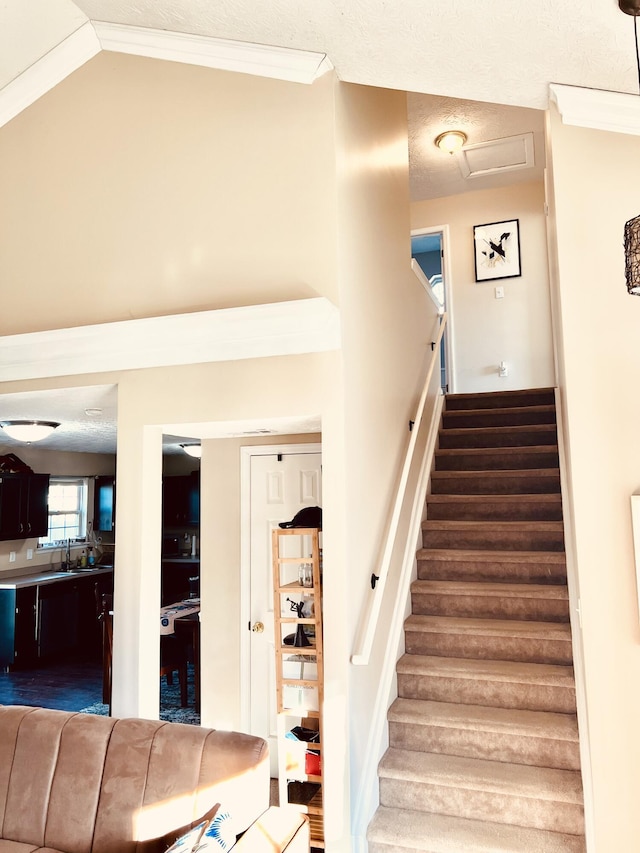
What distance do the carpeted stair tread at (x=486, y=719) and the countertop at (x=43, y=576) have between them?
17.0ft

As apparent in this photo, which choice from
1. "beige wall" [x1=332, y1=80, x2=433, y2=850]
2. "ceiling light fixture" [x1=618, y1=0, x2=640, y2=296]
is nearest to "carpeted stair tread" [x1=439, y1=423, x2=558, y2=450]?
"beige wall" [x1=332, y1=80, x2=433, y2=850]

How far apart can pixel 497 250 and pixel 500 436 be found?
8.02 ft

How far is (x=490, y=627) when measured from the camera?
12.0 feet

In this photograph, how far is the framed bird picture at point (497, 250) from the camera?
659 centimetres

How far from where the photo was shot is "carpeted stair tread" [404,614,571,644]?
355 centimetres

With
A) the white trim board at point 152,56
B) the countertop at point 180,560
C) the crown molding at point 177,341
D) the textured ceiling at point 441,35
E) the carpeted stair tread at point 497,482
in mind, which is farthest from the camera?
the countertop at point 180,560

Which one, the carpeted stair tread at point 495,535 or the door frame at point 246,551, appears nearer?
the carpeted stair tread at point 495,535

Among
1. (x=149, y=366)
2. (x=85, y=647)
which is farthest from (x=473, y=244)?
(x=85, y=647)

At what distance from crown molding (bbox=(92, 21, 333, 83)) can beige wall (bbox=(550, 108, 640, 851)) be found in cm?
119

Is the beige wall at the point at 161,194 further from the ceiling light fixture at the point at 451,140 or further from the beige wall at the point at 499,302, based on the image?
the beige wall at the point at 499,302

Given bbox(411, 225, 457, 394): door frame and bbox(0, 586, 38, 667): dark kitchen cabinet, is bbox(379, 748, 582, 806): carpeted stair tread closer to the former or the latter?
bbox(411, 225, 457, 394): door frame

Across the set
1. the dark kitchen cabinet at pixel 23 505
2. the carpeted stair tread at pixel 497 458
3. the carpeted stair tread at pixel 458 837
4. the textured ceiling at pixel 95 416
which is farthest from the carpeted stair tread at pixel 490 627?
the dark kitchen cabinet at pixel 23 505

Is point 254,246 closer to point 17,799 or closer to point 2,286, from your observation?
point 2,286

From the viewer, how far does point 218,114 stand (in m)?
3.20
